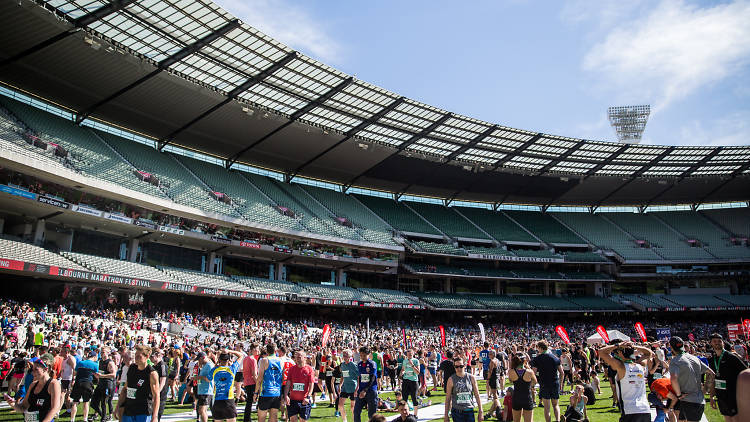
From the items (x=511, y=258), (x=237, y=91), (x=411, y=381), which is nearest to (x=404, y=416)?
(x=411, y=381)

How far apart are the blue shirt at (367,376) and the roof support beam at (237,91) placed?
83.6ft

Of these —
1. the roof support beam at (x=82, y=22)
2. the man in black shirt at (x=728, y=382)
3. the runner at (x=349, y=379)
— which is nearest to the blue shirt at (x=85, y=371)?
the runner at (x=349, y=379)

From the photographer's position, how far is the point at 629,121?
64.6 meters

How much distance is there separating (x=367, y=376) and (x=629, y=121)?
65.0 m

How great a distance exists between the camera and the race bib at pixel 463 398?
8.15m

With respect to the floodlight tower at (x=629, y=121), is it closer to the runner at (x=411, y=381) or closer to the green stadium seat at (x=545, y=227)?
the green stadium seat at (x=545, y=227)

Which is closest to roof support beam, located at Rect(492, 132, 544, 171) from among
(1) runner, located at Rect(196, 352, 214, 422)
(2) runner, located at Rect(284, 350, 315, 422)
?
(2) runner, located at Rect(284, 350, 315, 422)

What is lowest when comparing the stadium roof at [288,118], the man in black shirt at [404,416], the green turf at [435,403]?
the green turf at [435,403]

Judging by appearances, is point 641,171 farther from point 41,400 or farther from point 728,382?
point 41,400

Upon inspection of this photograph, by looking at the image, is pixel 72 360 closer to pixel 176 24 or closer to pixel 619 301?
pixel 176 24

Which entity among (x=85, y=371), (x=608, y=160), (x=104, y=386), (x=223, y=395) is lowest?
(x=104, y=386)

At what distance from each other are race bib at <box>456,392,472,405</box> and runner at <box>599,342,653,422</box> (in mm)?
2212

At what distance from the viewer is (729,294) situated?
189ft

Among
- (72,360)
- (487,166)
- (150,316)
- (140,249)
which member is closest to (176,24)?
(140,249)
